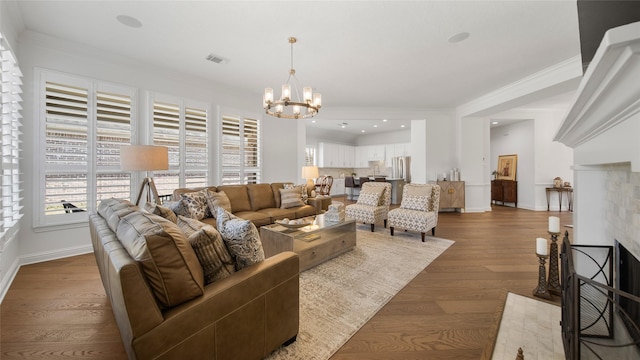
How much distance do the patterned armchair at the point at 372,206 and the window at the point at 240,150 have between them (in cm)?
226

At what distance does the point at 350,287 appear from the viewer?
242 centimetres

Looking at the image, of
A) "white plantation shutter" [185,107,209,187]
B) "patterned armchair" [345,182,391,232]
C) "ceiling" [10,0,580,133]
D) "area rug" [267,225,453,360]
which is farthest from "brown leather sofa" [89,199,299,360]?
"white plantation shutter" [185,107,209,187]

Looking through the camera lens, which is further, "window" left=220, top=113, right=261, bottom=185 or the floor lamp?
"window" left=220, top=113, right=261, bottom=185

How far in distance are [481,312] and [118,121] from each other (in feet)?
16.2

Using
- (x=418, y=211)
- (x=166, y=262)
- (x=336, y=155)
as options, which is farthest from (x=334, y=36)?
(x=336, y=155)

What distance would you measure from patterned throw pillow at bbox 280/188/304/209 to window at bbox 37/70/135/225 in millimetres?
2352

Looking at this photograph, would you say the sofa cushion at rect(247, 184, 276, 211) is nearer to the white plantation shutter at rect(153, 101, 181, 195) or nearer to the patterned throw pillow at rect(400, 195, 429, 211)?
the white plantation shutter at rect(153, 101, 181, 195)

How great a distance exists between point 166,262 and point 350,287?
1.76 m

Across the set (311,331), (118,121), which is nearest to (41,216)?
(118,121)

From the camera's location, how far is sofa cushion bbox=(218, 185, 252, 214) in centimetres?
400

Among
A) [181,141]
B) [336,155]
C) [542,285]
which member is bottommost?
[542,285]

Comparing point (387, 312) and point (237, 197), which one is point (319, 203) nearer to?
point (237, 197)

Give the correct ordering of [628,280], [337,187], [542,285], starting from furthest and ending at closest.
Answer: [337,187], [542,285], [628,280]

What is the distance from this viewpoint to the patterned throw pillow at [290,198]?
445cm
